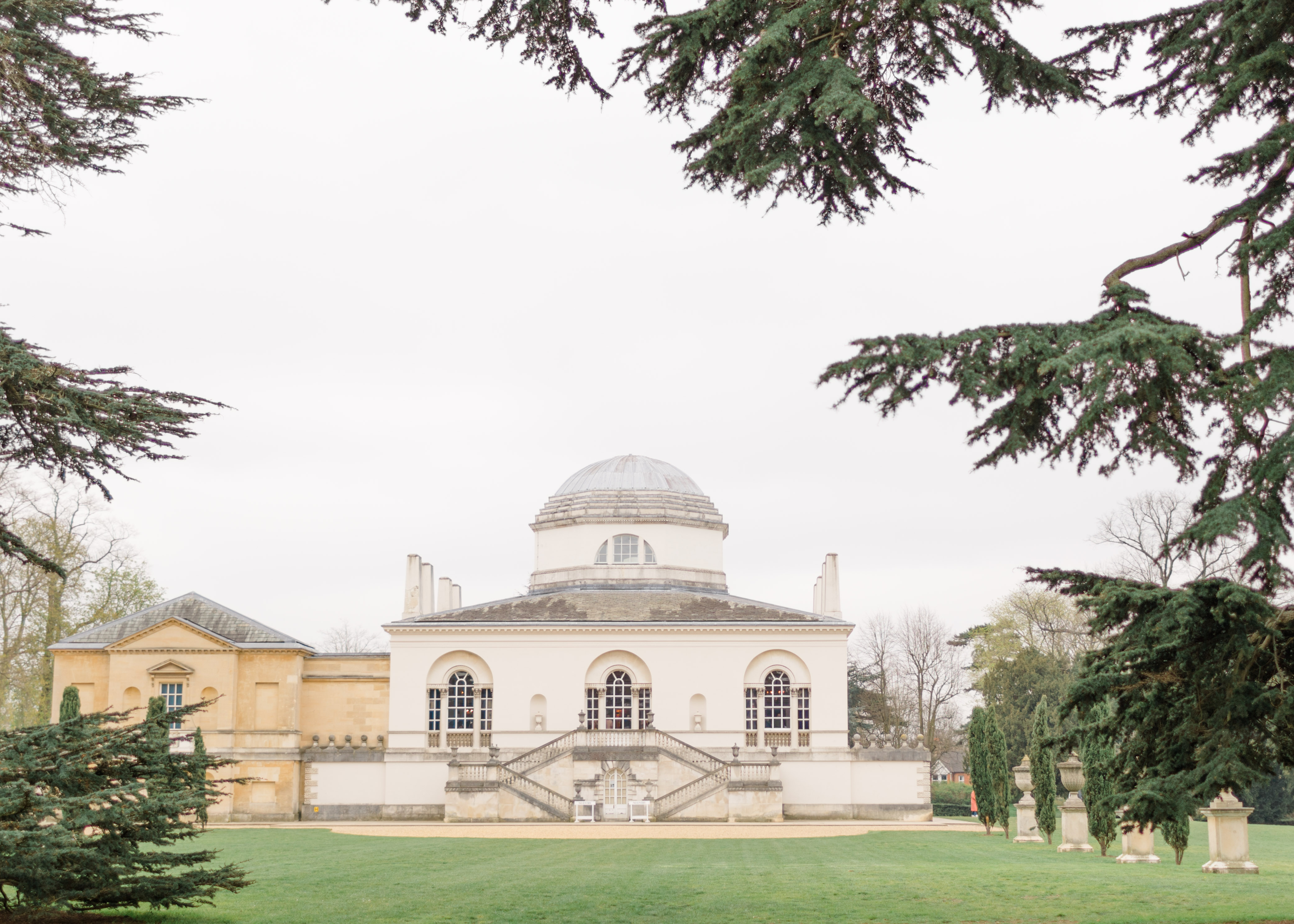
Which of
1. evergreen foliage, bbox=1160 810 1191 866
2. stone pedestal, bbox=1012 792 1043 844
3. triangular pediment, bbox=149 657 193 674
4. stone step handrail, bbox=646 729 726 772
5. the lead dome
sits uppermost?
the lead dome

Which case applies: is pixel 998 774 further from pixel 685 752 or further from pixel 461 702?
pixel 461 702

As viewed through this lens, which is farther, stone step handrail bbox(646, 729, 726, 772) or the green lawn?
stone step handrail bbox(646, 729, 726, 772)

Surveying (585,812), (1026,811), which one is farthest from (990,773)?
(585,812)

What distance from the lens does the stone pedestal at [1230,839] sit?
17.7m

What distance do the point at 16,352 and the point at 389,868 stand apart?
11.6 meters

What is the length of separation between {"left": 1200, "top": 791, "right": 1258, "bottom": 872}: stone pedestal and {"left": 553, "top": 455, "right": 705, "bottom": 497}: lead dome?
33.3 meters

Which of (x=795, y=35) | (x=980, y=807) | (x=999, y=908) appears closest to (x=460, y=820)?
(x=980, y=807)

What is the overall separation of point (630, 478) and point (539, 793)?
16237 millimetres

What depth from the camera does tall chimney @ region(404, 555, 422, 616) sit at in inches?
1861

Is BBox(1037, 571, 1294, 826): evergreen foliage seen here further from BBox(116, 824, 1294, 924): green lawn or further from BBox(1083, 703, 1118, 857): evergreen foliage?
BBox(1083, 703, 1118, 857): evergreen foliage

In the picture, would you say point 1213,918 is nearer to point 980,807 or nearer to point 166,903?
point 166,903

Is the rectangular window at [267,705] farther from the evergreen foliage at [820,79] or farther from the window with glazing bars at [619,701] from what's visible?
the evergreen foliage at [820,79]

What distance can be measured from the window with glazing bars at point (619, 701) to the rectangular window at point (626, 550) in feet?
19.6

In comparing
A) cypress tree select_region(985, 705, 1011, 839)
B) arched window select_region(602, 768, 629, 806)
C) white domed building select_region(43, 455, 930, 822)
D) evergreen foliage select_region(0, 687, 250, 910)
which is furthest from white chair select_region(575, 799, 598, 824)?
evergreen foliage select_region(0, 687, 250, 910)
